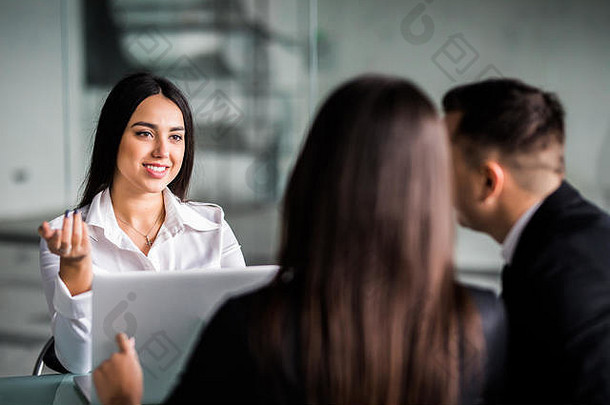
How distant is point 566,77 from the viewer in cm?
428

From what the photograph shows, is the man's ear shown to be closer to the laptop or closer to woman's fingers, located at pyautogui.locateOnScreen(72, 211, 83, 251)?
the laptop

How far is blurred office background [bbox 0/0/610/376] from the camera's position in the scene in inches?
168

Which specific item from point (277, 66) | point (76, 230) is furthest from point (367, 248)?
point (277, 66)

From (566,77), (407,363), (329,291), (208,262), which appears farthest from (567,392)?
(566,77)

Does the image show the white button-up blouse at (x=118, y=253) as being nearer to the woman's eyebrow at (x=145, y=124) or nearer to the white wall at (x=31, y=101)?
the woman's eyebrow at (x=145, y=124)

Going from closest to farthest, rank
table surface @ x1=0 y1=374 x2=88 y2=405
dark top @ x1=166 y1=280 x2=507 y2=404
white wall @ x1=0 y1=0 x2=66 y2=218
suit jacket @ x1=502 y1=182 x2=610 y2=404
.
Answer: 1. dark top @ x1=166 y1=280 x2=507 y2=404
2. suit jacket @ x1=502 y1=182 x2=610 y2=404
3. table surface @ x1=0 y1=374 x2=88 y2=405
4. white wall @ x1=0 y1=0 x2=66 y2=218

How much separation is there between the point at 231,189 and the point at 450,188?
3.79m

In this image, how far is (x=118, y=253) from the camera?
182 centimetres

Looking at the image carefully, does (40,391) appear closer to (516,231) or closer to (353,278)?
(353,278)

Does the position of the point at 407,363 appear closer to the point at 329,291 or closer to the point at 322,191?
the point at 329,291

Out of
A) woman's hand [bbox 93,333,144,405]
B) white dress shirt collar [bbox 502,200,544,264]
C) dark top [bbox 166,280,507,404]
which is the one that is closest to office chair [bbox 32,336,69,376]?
woman's hand [bbox 93,333,144,405]

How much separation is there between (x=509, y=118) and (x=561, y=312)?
1.09 ft

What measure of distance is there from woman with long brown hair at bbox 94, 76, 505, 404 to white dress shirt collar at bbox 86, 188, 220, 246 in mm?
1002

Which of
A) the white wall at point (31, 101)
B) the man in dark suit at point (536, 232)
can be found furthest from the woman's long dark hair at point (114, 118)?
the white wall at point (31, 101)
